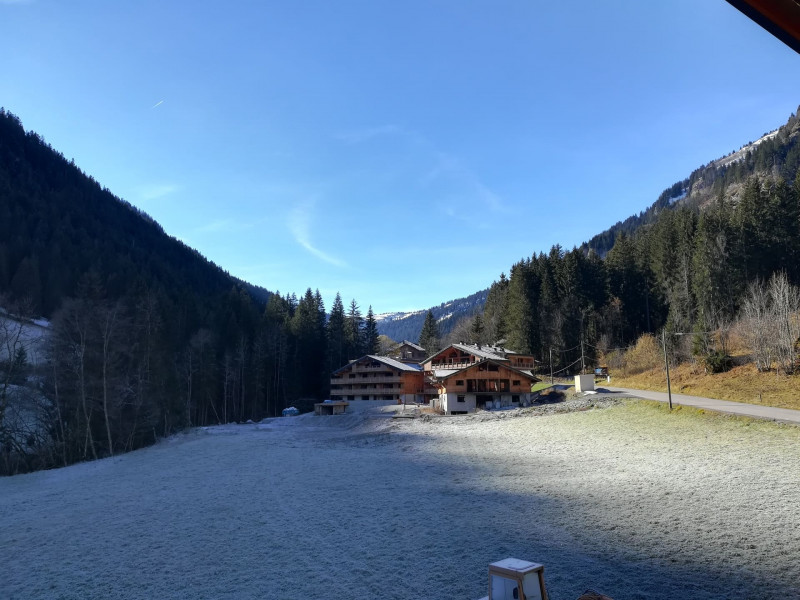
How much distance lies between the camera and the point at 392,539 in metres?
14.0

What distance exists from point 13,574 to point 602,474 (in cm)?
2083

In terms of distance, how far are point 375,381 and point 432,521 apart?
56677 mm

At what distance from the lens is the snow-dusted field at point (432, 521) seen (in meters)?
10.9

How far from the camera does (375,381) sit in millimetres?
71812

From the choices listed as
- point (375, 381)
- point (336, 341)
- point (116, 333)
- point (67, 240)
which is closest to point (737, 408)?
point (116, 333)

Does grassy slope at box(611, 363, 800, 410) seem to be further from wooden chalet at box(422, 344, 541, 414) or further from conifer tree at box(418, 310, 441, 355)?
conifer tree at box(418, 310, 441, 355)

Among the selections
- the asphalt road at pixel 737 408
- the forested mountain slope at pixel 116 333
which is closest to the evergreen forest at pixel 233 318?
the forested mountain slope at pixel 116 333

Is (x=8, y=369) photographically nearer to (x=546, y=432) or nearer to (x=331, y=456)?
(x=331, y=456)

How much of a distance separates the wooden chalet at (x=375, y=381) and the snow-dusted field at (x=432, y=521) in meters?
41.0

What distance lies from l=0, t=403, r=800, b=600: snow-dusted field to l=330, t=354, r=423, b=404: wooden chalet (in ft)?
134

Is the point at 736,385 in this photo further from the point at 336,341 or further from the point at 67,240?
the point at 67,240

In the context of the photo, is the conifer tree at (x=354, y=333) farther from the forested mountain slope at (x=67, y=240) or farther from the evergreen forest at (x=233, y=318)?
the forested mountain slope at (x=67, y=240)

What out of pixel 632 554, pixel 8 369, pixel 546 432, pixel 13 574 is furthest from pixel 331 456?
pixel 8 369

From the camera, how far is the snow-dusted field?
10.9m
